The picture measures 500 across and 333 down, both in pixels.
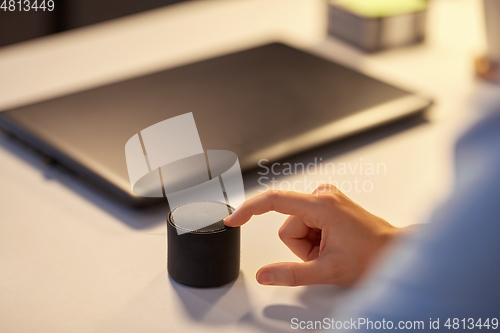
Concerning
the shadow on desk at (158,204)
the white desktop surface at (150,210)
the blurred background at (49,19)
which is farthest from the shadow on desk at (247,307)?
the blurred background at (49,19)

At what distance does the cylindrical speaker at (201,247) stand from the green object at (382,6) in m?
0.95

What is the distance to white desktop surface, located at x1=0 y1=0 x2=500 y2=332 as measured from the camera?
0.72m

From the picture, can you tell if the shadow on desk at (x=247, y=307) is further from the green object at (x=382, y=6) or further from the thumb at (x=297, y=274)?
the green object at (x=382, y=6)

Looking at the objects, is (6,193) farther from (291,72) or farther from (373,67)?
(373,67)

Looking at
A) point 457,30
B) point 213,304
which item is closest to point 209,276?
point 213,304

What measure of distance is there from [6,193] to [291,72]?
0.62 meters

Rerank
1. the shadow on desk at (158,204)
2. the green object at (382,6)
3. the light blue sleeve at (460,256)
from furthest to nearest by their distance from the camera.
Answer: the green object at (382,6)
the shadow on desk at (158,204)
the light blue sleeve at (460,256)

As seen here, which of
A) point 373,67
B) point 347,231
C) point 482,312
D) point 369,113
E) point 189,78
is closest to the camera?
point 482,312

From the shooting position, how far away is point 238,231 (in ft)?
2.50

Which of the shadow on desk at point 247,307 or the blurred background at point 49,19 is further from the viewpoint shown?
the blurred background at point 49,19

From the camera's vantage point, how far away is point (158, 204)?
0.92 meters

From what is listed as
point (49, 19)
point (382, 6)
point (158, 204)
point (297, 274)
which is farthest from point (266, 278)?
point (382, 6)

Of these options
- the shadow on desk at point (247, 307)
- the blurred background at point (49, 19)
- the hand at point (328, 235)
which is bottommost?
the shadow on desk at point (247, 307)

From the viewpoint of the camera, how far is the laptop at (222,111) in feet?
3.23
